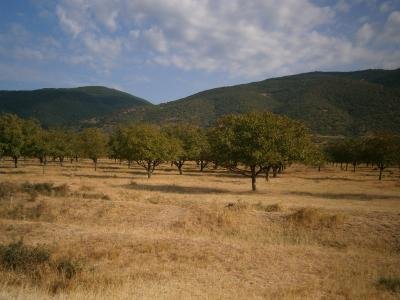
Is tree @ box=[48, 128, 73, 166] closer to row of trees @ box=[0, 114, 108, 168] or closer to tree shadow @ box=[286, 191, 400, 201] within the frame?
row of trees @ box=[0, 114, 108, 168]

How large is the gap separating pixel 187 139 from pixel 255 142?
4186 cm

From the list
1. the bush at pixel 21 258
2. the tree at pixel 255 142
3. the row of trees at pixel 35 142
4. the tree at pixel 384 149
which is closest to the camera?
the bush at pixel 21 258

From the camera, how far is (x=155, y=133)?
2611 inches

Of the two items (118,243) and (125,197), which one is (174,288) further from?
(125,197)

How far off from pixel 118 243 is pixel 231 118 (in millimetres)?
29105

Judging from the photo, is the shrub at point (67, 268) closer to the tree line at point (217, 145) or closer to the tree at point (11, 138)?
the tree line at point (217, 145)

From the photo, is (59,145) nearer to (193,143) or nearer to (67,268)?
(193,143)

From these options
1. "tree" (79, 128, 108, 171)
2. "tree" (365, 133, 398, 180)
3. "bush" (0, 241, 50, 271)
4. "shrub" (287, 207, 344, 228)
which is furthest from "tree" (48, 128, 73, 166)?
"bush" (0, 241, 50, 271)

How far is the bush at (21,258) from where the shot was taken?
15.0 metres

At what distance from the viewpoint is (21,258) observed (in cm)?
1538

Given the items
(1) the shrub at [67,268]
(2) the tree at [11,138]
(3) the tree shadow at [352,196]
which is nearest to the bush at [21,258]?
(1) the shrub at [67,268]

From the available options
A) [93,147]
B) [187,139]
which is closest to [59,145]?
[93,147]

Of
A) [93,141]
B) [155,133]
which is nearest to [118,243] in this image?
[155,133]

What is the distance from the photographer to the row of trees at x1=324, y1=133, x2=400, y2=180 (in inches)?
2566
